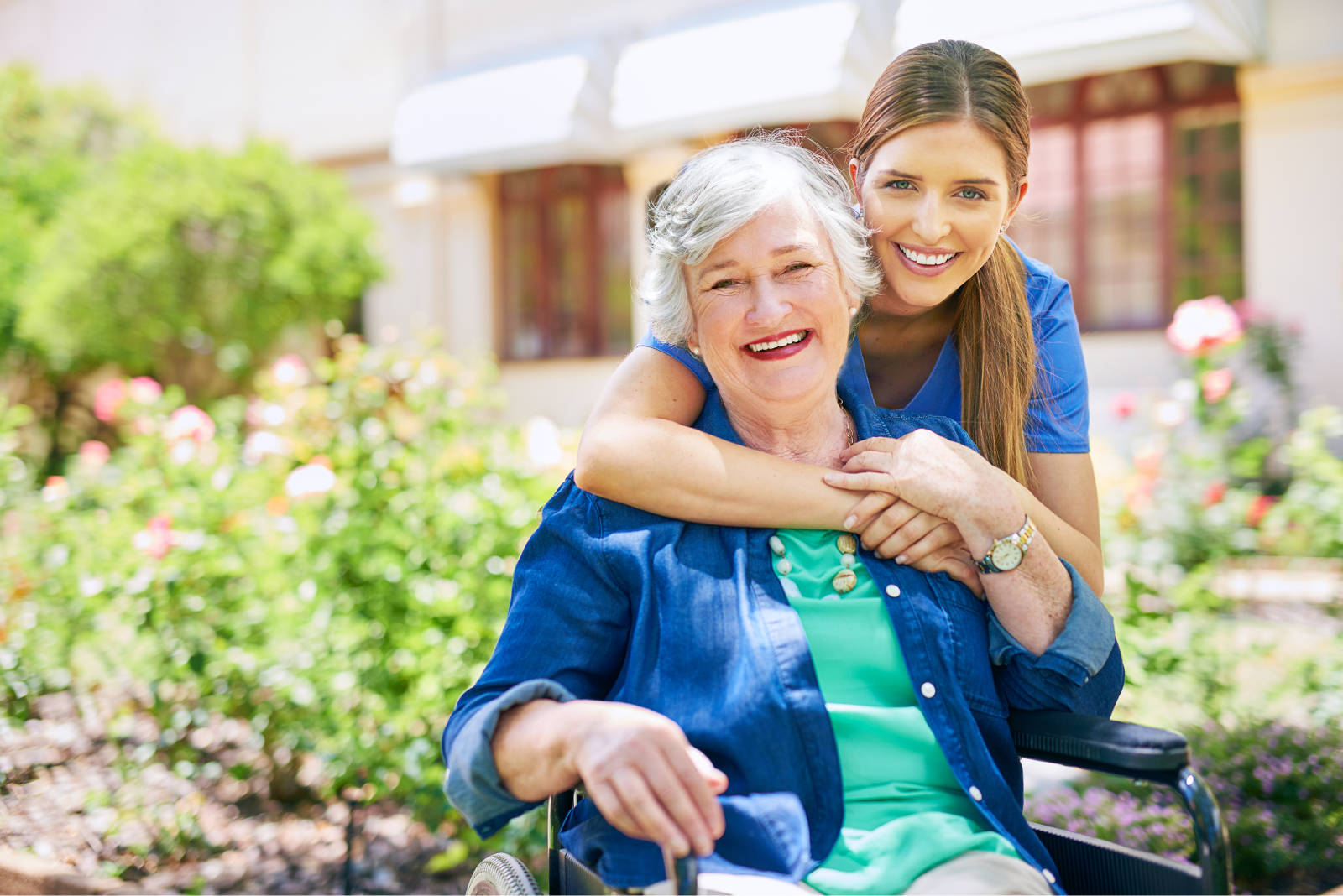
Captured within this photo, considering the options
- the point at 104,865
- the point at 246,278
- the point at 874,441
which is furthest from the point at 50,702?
the point at 246,278

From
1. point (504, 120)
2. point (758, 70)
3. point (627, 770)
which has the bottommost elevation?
point (627, 770)

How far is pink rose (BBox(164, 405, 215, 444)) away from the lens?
3.87 meters

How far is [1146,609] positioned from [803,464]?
210cm

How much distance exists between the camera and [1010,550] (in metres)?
1.62

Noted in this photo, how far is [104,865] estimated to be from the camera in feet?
9.09

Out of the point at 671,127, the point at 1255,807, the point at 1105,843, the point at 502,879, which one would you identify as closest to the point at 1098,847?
the point at 1105,843

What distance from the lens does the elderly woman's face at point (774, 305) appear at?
5.48 feet

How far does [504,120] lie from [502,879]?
870 centimetres

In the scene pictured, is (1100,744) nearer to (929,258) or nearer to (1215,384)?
(929,258)

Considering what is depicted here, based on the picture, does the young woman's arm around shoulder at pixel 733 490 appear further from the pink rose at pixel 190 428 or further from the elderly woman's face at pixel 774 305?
the pink rose at pixel 190 428

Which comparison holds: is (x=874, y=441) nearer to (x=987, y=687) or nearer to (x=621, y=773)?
(x=987, y=687)

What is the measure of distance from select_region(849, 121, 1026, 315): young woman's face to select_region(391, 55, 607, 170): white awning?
7481mm

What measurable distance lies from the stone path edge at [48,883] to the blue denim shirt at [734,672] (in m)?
1.40

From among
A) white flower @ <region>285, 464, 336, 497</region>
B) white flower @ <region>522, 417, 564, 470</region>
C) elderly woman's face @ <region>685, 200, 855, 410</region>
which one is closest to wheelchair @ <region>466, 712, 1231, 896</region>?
elderly woman's face @ <region>685, 200, 855, 410</region>
